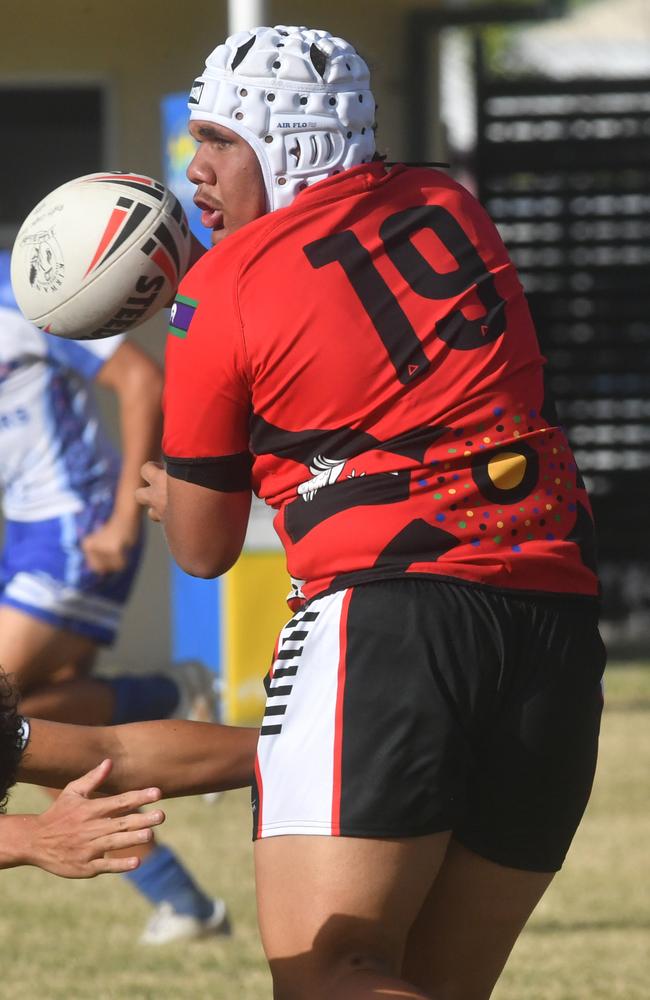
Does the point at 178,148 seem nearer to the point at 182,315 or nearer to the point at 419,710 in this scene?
the point at 182,315

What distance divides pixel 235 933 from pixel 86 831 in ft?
9.01

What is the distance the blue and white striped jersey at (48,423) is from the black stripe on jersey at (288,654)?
2923 mm

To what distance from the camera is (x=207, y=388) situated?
8.72 ft

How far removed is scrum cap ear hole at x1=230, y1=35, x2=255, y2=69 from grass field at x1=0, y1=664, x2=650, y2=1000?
264cm

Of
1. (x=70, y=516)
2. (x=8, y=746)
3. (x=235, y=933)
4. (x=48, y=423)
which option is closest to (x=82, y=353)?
(x=48, y=423)

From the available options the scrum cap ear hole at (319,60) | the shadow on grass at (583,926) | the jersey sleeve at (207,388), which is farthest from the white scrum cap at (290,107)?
the shadow on grass at (583,926)

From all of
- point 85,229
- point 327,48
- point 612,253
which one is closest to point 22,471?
point 85,229

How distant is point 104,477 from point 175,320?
3.04 m

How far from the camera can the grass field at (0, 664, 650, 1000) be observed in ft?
15.3

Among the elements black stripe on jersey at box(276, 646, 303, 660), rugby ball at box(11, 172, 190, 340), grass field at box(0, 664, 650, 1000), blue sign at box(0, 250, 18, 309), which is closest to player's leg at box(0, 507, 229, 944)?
grass field at box(0, 664, 650, 1000)

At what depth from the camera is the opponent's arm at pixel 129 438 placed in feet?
17.6

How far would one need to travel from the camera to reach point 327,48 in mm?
2846

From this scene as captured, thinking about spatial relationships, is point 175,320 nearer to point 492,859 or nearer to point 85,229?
point 85,229

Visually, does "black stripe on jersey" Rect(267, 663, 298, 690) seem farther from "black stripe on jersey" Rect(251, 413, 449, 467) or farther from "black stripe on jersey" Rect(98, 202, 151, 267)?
"black stripe on jersey" Rect(98, 202, 151, 267)
